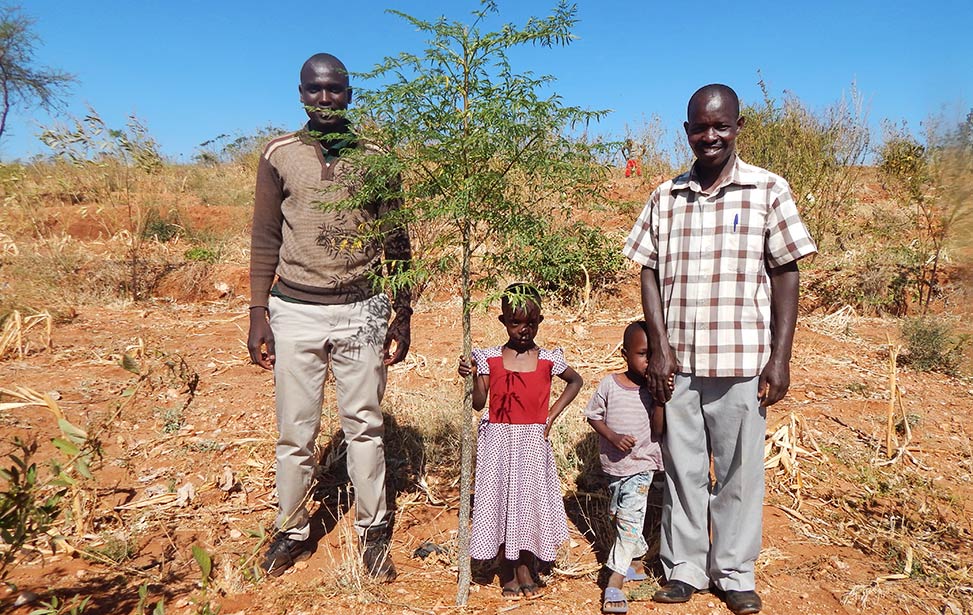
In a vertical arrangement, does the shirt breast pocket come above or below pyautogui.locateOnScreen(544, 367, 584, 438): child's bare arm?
above

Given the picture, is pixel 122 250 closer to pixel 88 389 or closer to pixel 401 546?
Result: pixel 88 389

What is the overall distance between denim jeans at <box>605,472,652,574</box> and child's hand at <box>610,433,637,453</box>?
157 mm

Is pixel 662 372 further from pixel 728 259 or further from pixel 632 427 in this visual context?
pixel 728 259

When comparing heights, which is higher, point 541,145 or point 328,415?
point 541,145

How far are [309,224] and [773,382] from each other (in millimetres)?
1962

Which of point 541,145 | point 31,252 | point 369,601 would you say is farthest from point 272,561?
point 31,252

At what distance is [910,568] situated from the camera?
2598 mm

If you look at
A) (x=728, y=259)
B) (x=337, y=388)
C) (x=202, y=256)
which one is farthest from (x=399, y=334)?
(x=202, y=256)

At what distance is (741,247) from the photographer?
2207 mm

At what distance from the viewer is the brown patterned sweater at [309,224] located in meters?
2.43

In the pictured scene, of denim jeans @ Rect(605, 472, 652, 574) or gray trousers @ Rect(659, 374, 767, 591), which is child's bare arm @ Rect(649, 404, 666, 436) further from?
denim jeans @ Rect(605, 472, 652, 574)

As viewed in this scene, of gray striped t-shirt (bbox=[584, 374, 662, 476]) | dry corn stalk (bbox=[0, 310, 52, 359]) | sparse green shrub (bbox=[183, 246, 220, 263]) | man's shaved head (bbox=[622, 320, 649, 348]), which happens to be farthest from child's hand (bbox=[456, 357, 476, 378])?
A: sparse green shrub (bbox=[183, 246, 220, 263])

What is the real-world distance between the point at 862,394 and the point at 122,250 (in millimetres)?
9568

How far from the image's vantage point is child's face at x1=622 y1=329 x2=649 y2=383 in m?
2.55
